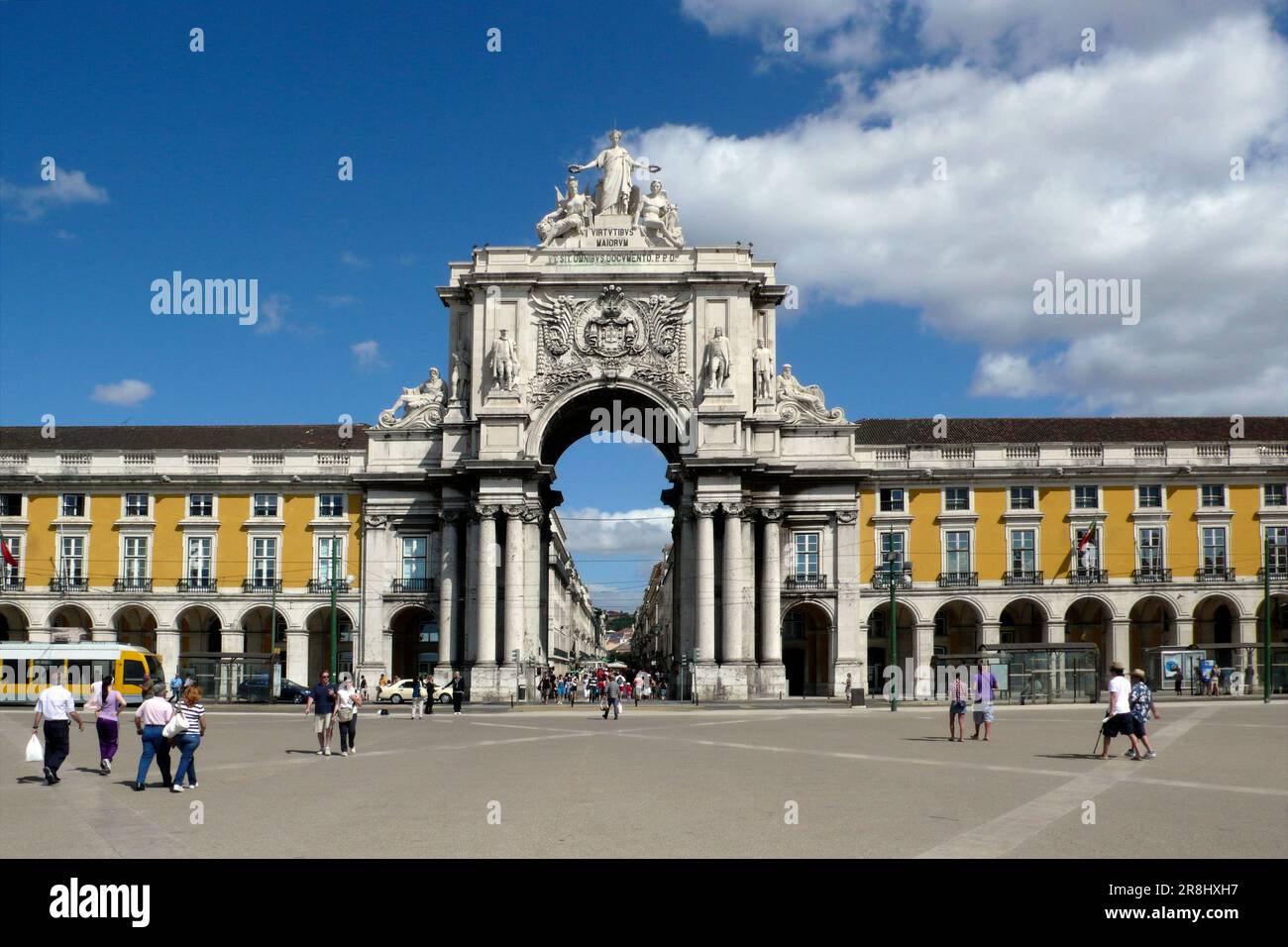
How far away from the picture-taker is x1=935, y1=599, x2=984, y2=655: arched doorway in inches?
2965

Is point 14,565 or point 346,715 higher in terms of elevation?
point 14,565

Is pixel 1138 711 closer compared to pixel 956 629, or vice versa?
pixel 1138 711

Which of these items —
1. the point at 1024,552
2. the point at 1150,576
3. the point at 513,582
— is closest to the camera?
the point at 513,582

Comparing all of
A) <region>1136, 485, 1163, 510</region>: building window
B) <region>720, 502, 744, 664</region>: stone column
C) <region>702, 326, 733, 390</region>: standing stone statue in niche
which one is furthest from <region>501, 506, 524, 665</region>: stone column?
<region>1136, 485, 1163, 510</region>: building window

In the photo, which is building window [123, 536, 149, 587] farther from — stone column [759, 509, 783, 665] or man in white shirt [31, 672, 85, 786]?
man in white shirt [31, 672, 85, 786]

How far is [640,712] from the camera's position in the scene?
54.6 m

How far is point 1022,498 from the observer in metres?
72.9

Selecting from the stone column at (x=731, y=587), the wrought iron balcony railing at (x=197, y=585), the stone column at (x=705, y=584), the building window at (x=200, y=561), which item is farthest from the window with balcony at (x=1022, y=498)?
the building window at (x=200, y=561)

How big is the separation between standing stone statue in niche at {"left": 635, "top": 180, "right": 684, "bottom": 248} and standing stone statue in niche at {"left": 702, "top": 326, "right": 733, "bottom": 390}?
6.50 metres

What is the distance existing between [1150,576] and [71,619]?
196ft

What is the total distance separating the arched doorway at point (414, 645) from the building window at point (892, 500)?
25.6 metres

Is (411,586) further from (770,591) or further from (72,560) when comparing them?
(770,591)

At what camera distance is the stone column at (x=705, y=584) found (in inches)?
2618

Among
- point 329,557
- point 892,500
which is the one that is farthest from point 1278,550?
point 329,557
